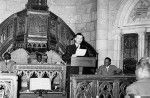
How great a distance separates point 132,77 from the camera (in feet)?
20.0

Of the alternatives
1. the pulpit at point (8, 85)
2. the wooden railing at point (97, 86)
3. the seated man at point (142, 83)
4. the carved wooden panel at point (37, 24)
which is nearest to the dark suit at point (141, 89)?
the seated man at point (142, 83)

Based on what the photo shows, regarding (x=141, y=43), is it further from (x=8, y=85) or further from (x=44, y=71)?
(x=8, y=85)

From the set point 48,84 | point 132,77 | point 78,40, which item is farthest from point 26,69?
point 132,77

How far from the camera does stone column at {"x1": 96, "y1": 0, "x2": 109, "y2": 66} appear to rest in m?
10.5

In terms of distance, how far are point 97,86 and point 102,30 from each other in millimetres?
5033

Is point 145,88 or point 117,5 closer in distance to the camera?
point 145,88

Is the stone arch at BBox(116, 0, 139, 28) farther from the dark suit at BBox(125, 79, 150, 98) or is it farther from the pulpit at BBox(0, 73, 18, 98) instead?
the dark suit at BBox(125, 79, 150, 98)

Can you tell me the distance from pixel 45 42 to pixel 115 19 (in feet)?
8.32

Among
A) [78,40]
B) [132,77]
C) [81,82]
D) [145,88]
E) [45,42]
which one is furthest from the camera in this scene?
[45,42]

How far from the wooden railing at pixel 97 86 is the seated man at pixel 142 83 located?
150cm

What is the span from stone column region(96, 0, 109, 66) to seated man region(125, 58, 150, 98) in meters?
6.01

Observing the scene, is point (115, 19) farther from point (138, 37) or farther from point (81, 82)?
point (81, 82)

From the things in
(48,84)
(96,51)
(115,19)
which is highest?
(115,19)

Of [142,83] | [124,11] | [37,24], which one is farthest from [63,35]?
[142,83]
